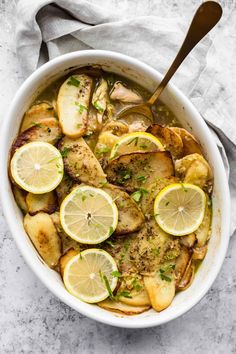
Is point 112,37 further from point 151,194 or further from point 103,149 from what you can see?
point 151,194

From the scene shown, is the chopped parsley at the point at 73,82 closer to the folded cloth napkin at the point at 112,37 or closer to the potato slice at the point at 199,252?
the folded cloth napkin at the point at 112,37

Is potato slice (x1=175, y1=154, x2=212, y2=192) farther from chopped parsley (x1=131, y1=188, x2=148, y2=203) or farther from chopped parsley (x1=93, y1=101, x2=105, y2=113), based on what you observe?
chopped parsley (x1=93, y1=101, x2=105, y2=113)

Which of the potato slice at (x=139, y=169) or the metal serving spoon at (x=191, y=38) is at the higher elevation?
the metal serving spoon at (x=191, y=38)

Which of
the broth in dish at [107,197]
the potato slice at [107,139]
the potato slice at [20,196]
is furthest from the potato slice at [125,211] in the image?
the potato slice at [20,196]

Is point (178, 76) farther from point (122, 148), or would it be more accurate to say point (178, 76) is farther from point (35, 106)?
point (35, 106)

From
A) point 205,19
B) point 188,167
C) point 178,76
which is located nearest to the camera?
point 205,19

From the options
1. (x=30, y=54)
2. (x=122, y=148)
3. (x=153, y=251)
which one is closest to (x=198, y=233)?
(x=153, y=251)
